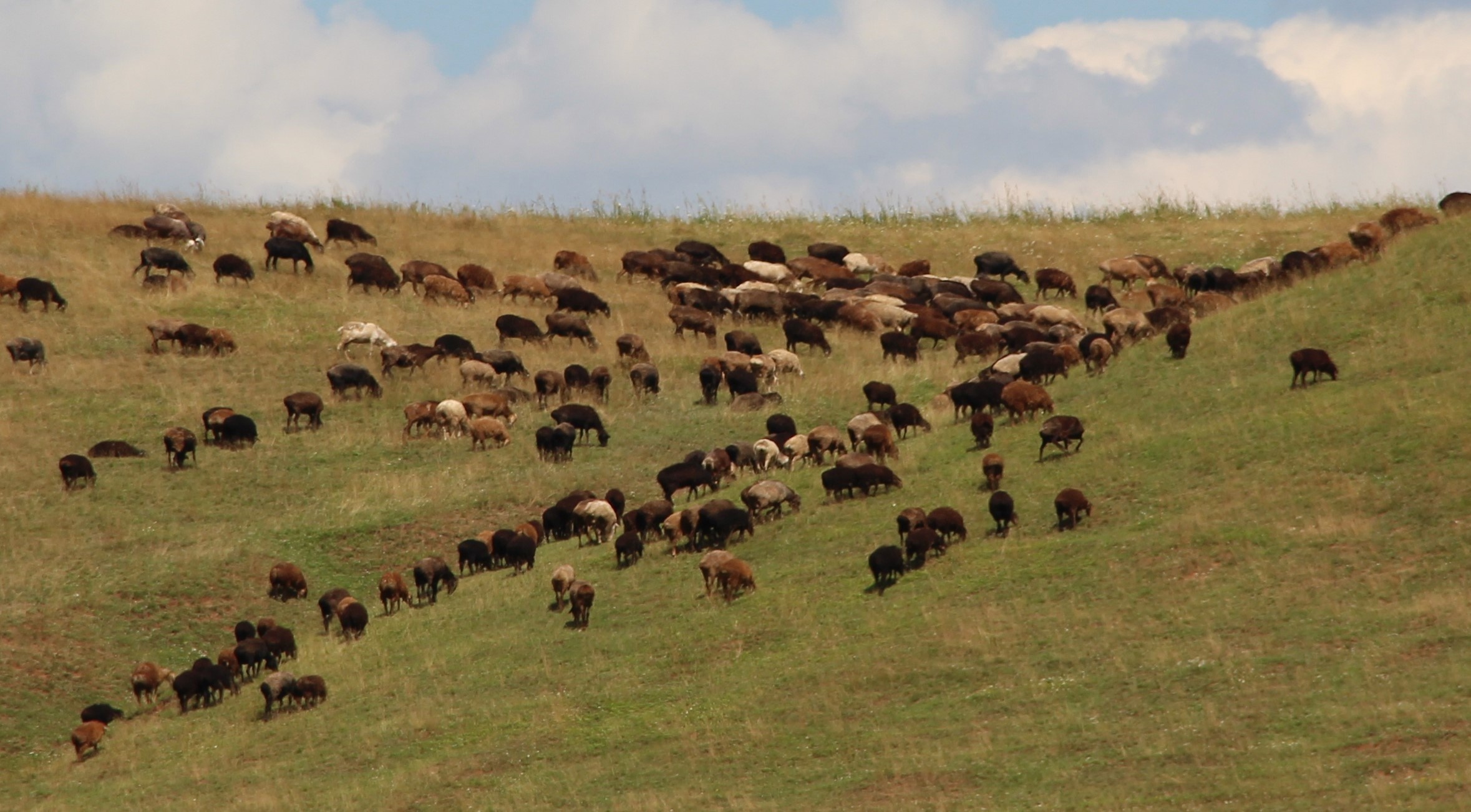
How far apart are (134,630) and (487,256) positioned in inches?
949

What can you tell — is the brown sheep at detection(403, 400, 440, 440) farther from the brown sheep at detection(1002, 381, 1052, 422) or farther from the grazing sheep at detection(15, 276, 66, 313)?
the brown sheep at detection(1002, 381, 1052, 422)

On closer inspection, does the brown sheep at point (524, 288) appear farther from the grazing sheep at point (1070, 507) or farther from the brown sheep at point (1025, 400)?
the grazing sheep at point (1070, 507)

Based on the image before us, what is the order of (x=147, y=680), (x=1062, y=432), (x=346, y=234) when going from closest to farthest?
(x=147, y=680)
(x=1062, y=432)
(x=346, y=234)

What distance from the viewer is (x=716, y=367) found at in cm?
3609

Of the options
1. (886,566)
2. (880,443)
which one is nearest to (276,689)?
(886,566)

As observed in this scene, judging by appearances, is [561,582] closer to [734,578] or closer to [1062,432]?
[734,578]

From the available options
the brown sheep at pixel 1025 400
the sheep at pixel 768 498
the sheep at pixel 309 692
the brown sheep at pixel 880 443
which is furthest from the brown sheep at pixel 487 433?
the sheep at pixel 309 692

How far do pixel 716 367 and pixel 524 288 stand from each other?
28.8ft

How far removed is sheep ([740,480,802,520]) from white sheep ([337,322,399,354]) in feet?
45.0

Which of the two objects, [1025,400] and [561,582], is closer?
[561,582]

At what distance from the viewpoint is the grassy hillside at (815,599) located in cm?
1681

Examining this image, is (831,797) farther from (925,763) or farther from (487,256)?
(487,256)

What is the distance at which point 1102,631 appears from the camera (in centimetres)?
1970

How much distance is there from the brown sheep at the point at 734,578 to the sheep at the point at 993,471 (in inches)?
190
